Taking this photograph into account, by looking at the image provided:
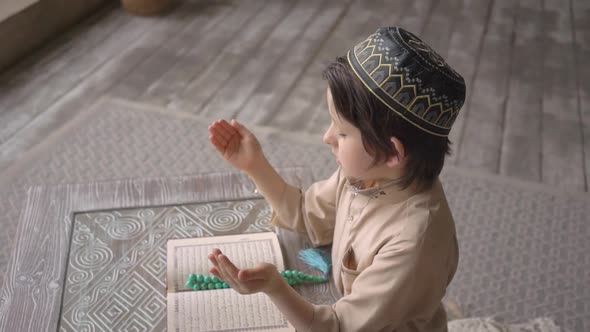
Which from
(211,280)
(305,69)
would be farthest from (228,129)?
(305,69)

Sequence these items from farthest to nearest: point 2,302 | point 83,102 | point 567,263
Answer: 1. point 83,102
2. point 567,263
3. point 2,302

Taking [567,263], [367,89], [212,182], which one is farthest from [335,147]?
[567,263]

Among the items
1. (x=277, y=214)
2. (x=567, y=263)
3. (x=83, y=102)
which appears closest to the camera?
(x=277, y=214)

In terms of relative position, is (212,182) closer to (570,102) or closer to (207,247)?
(207,247)

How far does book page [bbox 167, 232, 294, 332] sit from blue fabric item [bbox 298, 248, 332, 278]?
4cm

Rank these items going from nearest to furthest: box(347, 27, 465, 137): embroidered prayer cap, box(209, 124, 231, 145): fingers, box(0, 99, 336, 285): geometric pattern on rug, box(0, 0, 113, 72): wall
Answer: box(347, 27, 465, 137): embroidered prayer cap, box(209, 124, 231, 145): fingers, box(0, 99, 336, 285): geometric pattern on rug, box(0, 0, 113, 72): wall

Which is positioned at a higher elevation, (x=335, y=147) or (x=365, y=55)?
(x=365, y=55)

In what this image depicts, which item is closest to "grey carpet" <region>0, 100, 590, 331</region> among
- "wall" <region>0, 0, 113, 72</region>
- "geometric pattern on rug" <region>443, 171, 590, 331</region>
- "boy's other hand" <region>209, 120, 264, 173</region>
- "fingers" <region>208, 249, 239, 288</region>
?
"geometric pattern on rug" <region>443, 171, 590, 331</region>

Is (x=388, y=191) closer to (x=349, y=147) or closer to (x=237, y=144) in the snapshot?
(x=349, y=147)

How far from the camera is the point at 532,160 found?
6.55 ft

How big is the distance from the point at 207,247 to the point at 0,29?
176 cm

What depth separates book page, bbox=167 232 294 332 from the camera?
864 millimetres

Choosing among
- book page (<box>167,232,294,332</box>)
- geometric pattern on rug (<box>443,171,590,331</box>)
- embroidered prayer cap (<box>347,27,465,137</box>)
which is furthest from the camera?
geometric pattern on rug (<box>443,171,590,331</box>)

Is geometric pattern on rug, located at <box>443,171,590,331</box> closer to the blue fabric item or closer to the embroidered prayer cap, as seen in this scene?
the blue fabric item
